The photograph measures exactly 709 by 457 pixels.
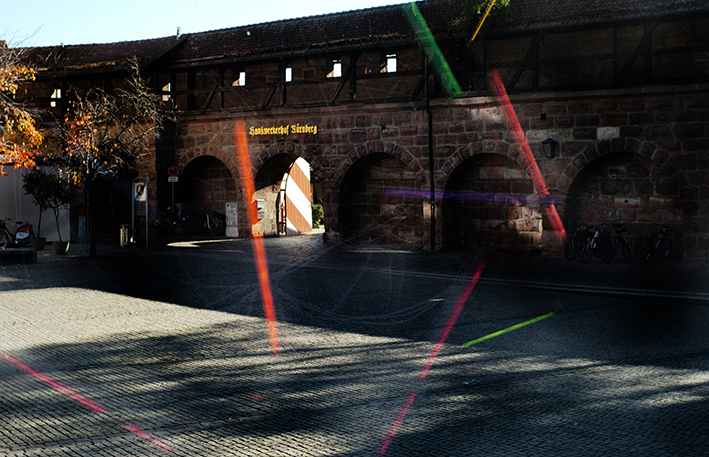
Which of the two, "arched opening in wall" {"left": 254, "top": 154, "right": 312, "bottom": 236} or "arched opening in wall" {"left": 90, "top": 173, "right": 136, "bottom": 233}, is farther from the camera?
"arched opening in wall" {"left": 90, "top": 173, "right": 136, "bottom": 233}

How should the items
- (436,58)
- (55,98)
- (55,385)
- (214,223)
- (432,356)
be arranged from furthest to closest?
(55,98)
(214,223)
(436,58)
(432,356)
(55,385)

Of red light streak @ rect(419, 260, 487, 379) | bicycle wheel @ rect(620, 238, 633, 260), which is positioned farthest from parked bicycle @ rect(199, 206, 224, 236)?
bicycle wheel @ rect(620, 238, 633, 260)

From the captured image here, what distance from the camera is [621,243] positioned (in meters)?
17.3

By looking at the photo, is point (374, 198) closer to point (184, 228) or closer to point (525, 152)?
point (525, 152)

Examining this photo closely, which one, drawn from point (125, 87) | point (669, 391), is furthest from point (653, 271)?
point (125, 87)

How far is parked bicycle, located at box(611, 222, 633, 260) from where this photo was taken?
56.1ft

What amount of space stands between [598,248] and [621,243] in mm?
699

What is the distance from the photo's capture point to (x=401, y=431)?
15.6ft

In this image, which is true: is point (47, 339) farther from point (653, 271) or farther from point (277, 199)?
point (277, 199)

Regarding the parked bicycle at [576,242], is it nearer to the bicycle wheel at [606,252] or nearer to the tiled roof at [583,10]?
the bicycle wheel at [606,252]

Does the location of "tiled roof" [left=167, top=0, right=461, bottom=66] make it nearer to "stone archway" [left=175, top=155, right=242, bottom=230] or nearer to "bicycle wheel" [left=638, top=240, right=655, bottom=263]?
"stone archway" [left=175, top=155, right=242, bottom=230]

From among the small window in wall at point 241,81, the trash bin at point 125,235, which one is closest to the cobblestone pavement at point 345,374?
the trash bin at point 125,235

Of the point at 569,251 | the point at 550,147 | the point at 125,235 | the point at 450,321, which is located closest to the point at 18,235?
the point at 125,235

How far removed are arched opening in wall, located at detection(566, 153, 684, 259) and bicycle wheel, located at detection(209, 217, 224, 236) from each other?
1320 cm
